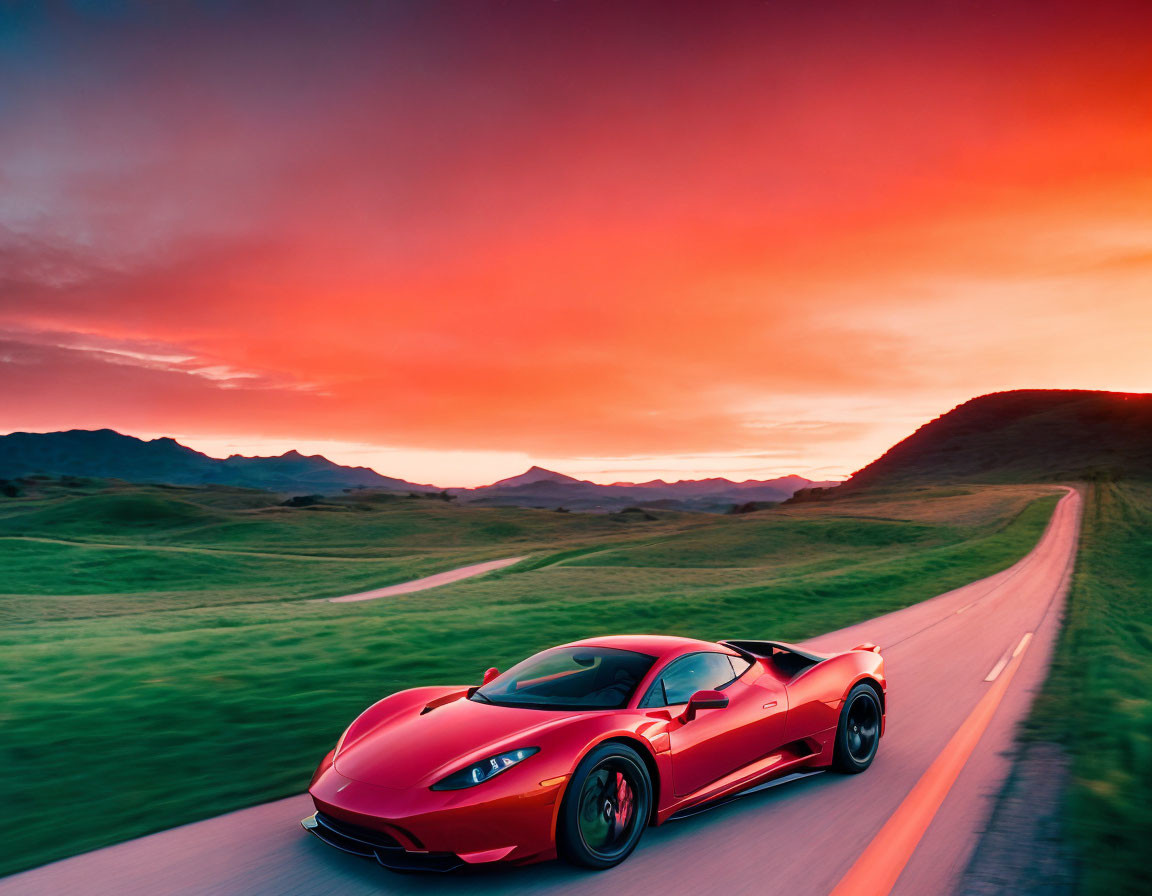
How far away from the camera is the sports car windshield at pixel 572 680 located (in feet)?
18.6

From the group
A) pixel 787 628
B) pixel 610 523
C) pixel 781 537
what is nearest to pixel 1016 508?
pixel 781 537

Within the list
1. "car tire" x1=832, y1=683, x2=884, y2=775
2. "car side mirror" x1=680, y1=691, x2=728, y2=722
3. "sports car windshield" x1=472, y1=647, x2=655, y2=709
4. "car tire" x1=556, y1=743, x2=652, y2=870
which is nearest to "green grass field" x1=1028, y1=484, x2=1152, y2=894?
"car tire" x1=832, y1=683, x2=884, y2=775

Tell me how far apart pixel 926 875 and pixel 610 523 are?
84527 millimetres

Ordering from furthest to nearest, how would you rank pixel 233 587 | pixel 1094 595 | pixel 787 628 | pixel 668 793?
pixel 233 587
pixel 1094 595
pixel 787 628
pixel 668 793

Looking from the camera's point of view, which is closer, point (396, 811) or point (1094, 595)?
point (396, 811)

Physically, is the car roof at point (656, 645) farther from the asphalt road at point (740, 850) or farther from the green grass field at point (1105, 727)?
the green grass field at point (1105, 727)

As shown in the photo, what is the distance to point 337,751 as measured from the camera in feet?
18.5

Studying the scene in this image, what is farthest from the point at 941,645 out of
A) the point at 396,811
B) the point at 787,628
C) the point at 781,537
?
the point at 781,537

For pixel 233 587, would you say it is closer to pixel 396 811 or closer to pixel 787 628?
pixel 787 628

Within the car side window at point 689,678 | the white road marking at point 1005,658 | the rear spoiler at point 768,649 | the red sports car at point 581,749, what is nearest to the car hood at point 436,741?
the red sports car at point 581,749

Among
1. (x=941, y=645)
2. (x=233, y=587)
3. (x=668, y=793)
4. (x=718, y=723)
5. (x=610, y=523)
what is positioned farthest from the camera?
(x=610, y=523)

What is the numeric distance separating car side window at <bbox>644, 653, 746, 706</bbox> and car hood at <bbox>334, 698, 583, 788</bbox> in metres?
0.71

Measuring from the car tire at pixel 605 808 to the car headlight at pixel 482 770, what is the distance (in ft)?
1.13

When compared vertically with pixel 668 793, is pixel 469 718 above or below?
above
